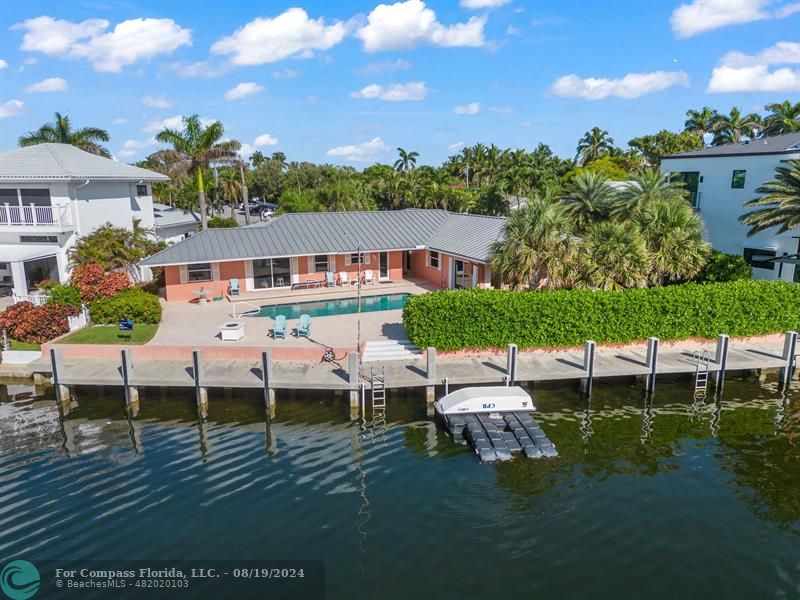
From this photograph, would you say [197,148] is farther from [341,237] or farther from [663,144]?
[663,144]

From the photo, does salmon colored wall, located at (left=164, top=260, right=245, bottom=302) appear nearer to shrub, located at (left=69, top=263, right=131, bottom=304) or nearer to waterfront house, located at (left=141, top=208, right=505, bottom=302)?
waterfront house, located at (left=141, top=208, right=505, bottom=302)

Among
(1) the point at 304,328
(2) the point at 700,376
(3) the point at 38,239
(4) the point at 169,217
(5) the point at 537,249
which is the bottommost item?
(2) the point at 700,376

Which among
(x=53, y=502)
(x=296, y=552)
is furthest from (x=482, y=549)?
(x=53, y=502)

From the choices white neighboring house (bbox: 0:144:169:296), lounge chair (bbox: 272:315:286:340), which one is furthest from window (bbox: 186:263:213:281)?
lounge chair (bbox: 272:315:286:340)

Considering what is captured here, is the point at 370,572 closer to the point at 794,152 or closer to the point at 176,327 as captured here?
the point at 176,327

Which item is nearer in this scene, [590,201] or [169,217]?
[590,201]

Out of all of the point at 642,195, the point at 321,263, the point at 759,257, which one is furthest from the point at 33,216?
the point at 759,257
